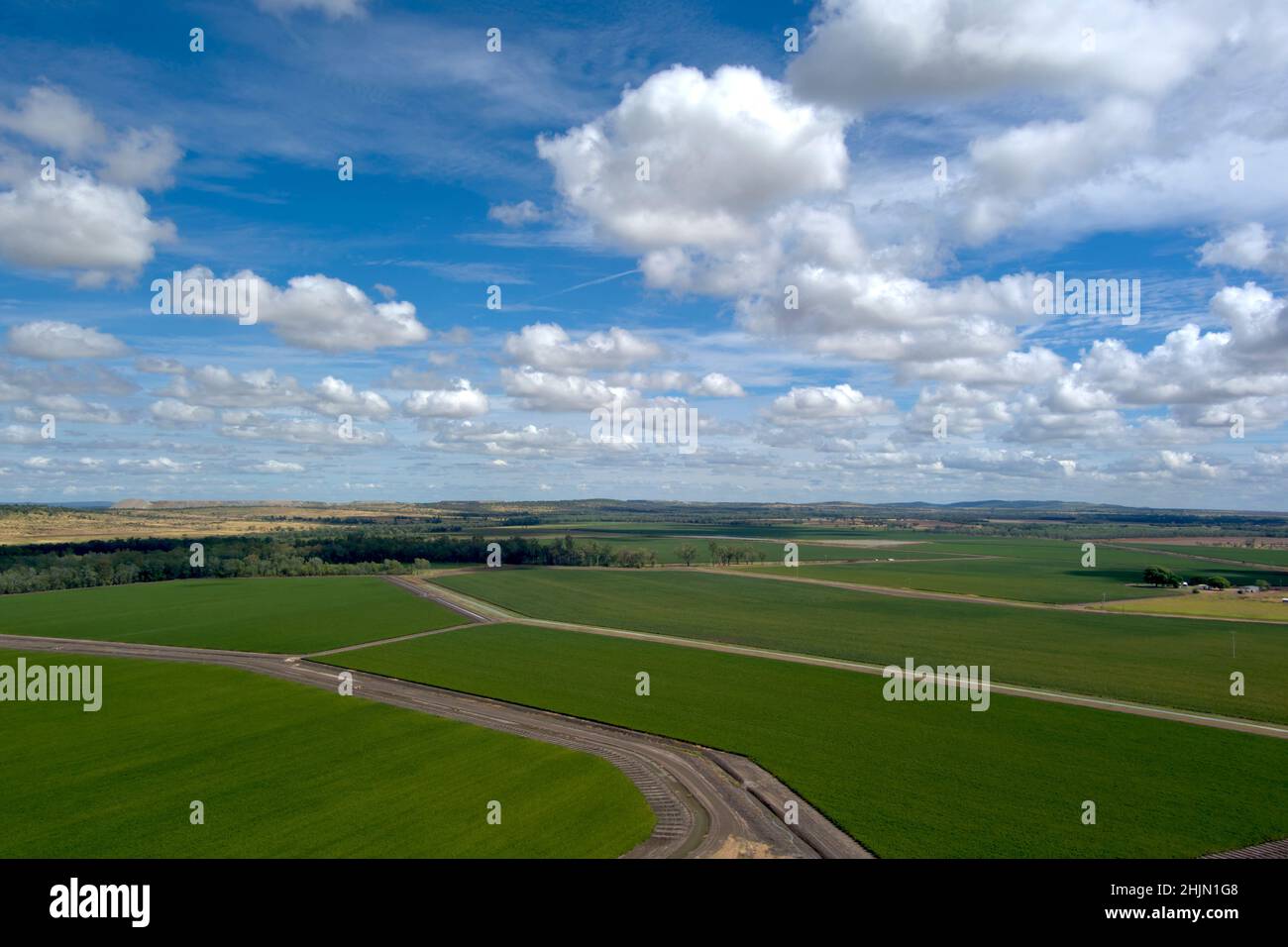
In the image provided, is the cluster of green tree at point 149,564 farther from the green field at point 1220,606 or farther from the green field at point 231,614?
the green field at point 1220,606

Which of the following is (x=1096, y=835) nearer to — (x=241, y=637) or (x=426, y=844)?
(x=426, y=844)

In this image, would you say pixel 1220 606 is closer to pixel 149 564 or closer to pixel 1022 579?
pixel 1022 579

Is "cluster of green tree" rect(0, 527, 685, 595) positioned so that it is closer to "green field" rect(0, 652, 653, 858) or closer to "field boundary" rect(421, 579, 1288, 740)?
"field boundary" rect(421, 579, 1288, 740)

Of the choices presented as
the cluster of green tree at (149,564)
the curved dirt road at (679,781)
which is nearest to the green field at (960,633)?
the curved dirt road at (679,781)

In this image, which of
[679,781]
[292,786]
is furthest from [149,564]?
[679,781]

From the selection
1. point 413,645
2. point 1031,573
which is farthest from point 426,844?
point 1031,573

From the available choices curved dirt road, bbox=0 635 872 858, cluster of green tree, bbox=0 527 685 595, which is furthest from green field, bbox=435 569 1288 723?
cluster of green tree, bbox=0 527 685 595
